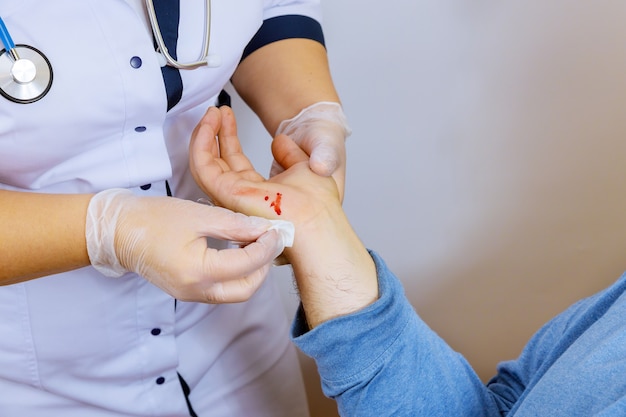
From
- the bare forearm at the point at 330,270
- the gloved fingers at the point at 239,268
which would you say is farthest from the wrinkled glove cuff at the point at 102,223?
the bare forearm at the point at 330,270

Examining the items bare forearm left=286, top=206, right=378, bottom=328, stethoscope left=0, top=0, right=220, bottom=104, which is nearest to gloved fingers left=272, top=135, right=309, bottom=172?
bare forearm left=286, top=206, right=378, bottom=328

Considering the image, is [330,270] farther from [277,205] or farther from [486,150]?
[486,150]

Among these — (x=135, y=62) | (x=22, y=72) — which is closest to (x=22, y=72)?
(x=22, y=72)

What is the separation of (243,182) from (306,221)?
10 centimetres

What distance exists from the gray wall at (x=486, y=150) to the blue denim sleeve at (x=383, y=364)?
0.59 metres

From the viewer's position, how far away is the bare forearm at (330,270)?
88 centimetres

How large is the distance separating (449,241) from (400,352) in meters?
0.67

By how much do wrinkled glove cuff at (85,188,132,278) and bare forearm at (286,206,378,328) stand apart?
246 mm

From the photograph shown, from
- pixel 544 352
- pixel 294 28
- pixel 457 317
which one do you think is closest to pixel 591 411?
pixel 544 352

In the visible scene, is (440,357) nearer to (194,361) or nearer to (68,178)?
(194,361)

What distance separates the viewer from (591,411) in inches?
27.6

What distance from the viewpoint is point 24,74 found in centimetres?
73

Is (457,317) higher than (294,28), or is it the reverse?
(294,28)

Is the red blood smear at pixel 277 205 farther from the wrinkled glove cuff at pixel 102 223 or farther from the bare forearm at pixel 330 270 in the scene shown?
the wrinkled glove cuff at pixel 102 223
